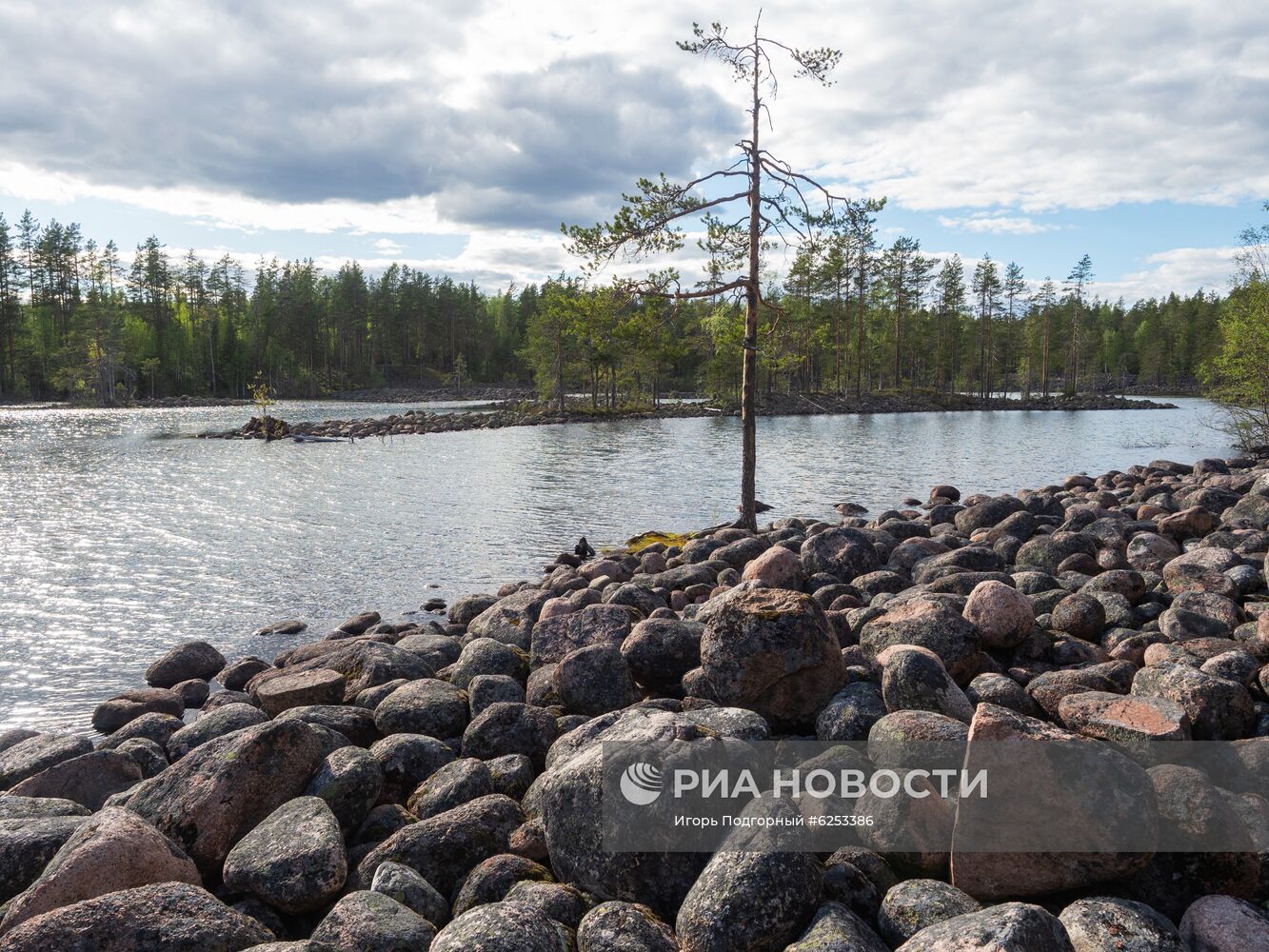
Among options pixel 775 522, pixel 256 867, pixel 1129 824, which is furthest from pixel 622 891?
pixel 775 522

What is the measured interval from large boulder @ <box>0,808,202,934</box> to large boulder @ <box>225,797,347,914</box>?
32cm

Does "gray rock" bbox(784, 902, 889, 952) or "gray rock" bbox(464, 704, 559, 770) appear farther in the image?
"gray rock" bbox(464, 704, 559, 770)

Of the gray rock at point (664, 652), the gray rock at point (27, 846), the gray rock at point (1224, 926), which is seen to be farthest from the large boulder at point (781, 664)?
the gray rock at point (27, 846)

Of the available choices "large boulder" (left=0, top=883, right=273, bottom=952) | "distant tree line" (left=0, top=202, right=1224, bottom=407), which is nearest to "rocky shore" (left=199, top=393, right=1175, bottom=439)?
"distant tree line" (left=0, top=202, right=1224, bottom=407)

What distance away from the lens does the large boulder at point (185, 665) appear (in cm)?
998

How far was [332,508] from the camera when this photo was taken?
23.9 m

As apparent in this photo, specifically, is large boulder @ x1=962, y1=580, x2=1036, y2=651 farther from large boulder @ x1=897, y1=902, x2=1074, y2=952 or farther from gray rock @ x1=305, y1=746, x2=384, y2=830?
gray rock @ x1=305, y1=746, x2=384, y2=830

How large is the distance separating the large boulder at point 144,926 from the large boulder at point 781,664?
3.33 metres

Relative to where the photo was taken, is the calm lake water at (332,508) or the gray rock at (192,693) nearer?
the gray rock at (192,693)

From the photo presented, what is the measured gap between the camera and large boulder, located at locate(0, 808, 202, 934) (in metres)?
4.03

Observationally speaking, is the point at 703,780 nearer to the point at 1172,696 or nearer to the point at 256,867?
the point at 256,867

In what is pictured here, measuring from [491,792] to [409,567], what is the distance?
11.6m

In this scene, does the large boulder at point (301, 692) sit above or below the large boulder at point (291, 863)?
below

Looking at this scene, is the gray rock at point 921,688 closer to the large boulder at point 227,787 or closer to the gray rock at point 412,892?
the gray rock at point 412,892
